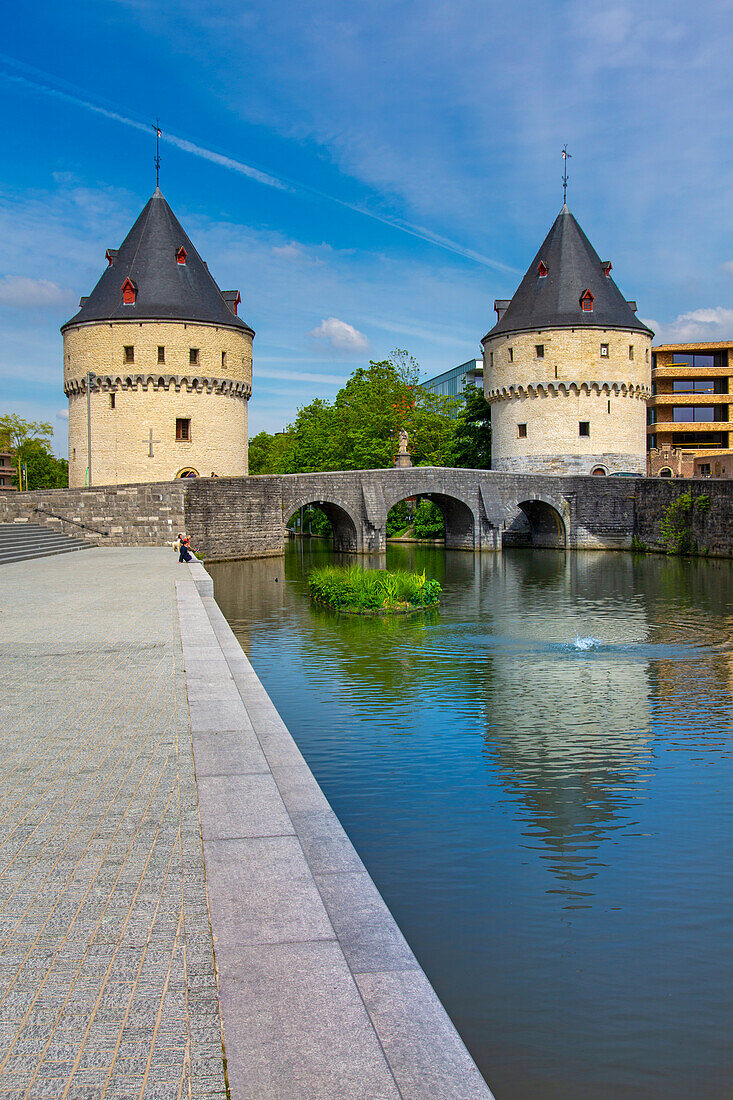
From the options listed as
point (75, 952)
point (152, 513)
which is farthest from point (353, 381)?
point (75, 952)

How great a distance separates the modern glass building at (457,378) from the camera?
297 ft

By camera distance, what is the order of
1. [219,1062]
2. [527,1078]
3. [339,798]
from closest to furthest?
1. [219,1062]
2. [527,1078]
3. [339,798]

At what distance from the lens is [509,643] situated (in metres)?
14.9

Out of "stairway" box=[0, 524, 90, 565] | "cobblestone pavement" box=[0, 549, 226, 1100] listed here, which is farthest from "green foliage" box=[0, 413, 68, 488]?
"cobblestone pavement" box=[0, 549, 226, 1100]

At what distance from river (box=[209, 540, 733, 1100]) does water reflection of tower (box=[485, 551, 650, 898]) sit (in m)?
0.03

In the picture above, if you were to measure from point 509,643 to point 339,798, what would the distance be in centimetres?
788

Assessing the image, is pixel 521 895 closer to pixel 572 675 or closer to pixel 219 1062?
pixel 219 1062

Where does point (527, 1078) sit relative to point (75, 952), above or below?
below

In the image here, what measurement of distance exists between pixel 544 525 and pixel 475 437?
10.2 meters

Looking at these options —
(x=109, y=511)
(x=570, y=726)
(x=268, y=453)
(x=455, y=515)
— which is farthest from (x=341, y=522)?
(x=268, y=453)

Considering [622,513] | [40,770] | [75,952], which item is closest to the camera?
[75,952]

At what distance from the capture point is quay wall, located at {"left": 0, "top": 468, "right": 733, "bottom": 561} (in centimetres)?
3144

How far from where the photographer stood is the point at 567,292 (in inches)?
1880

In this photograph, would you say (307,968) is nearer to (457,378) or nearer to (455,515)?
(455,515)
